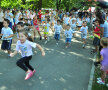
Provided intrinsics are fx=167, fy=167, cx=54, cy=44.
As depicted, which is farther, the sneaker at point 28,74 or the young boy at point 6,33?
the young boy at point 6,33

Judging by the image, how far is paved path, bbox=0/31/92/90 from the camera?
5.17 m

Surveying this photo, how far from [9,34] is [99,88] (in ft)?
14.4

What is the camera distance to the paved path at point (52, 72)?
17.0 ft

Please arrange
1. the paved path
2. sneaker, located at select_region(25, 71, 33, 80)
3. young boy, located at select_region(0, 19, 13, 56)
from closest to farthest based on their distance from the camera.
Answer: the paved path → sneaker, located at select_region(25, 71, 33, 80) → young boy, located at select_region(0, 19, 13, 56)

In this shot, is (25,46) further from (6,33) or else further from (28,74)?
(6,33)

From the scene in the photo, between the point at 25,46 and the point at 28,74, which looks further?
the point at 28,74

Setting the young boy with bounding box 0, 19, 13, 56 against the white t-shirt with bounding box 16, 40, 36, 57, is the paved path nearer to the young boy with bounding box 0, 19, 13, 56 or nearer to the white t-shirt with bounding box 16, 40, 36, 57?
the young boy with bounding box 0, 19, 13, 56

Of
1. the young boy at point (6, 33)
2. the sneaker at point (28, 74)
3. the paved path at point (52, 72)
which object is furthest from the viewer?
the young boy at point (6, 33)

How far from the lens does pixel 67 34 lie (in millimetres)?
10000

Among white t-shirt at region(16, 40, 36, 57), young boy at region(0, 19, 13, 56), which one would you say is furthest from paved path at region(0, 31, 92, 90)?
white t-shirt at region(16, 40, 36, 57)

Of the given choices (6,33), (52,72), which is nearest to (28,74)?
(52,72)

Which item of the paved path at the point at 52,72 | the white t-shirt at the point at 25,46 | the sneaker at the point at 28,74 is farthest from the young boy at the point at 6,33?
the sneaker at the point at 28,74

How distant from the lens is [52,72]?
6.25m

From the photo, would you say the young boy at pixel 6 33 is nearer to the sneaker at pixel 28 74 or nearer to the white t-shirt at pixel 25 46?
the white t-shirt at pixel 25 46
